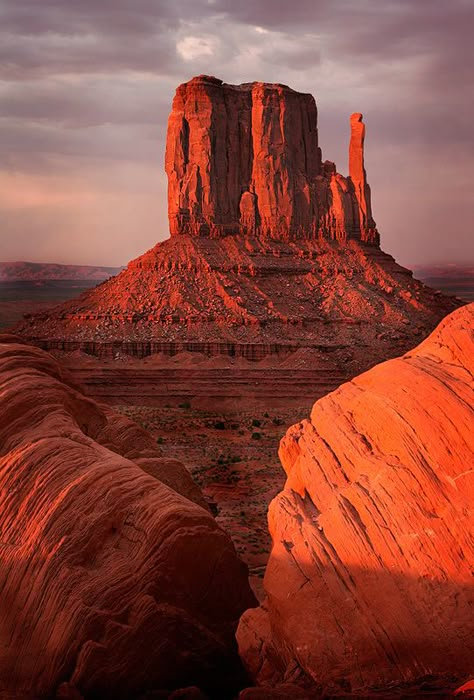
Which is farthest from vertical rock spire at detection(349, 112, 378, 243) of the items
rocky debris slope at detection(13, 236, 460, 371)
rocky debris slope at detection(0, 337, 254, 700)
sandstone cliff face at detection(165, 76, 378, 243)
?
rocky debris slope at detection(0, 337, 254, 700)

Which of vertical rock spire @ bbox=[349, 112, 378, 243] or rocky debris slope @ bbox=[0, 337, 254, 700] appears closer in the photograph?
rocky debris slope @ bbox=[0, 337, 254, 700]

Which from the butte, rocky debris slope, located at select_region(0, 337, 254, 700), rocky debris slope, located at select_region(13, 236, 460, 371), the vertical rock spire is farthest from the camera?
the vertical rock spire

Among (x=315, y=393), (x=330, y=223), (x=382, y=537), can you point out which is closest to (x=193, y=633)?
(x=382, y=537)

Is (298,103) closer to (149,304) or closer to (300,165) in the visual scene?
(300,165)

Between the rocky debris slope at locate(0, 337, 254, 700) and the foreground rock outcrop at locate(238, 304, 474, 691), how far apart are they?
3.39ft

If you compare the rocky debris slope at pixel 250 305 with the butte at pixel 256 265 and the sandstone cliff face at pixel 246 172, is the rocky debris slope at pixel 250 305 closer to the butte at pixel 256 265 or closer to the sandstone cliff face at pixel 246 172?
the butte at pixel 256 265

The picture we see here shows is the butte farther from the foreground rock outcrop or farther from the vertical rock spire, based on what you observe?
the foreground rock outcrop

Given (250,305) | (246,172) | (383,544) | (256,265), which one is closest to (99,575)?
(383,544)

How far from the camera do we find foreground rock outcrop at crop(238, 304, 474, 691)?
1071 cm

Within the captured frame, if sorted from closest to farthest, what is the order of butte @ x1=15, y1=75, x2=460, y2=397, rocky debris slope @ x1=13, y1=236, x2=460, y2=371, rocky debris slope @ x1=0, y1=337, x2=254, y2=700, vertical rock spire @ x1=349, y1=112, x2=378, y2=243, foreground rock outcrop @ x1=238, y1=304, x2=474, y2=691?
foreground rock outcrop @ x1=238, y1=304, x2=474, y2=691 → rocky debris slope @ x1=0, y1=337, x2=254, y2=700 → rocky debris slope @ x1=13, y1=236, x2=460, y2=371 → butte @ x1=15, y1=75, x2=460, y2=397 → vertical rock spire @ x1=349, y1=112, x2=378, y2=243

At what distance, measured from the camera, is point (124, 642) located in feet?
40.2

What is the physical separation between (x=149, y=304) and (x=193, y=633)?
74.2 metres

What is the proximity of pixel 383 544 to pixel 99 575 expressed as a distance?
12.6ft

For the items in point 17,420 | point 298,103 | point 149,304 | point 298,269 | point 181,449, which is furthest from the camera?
point 298,103
